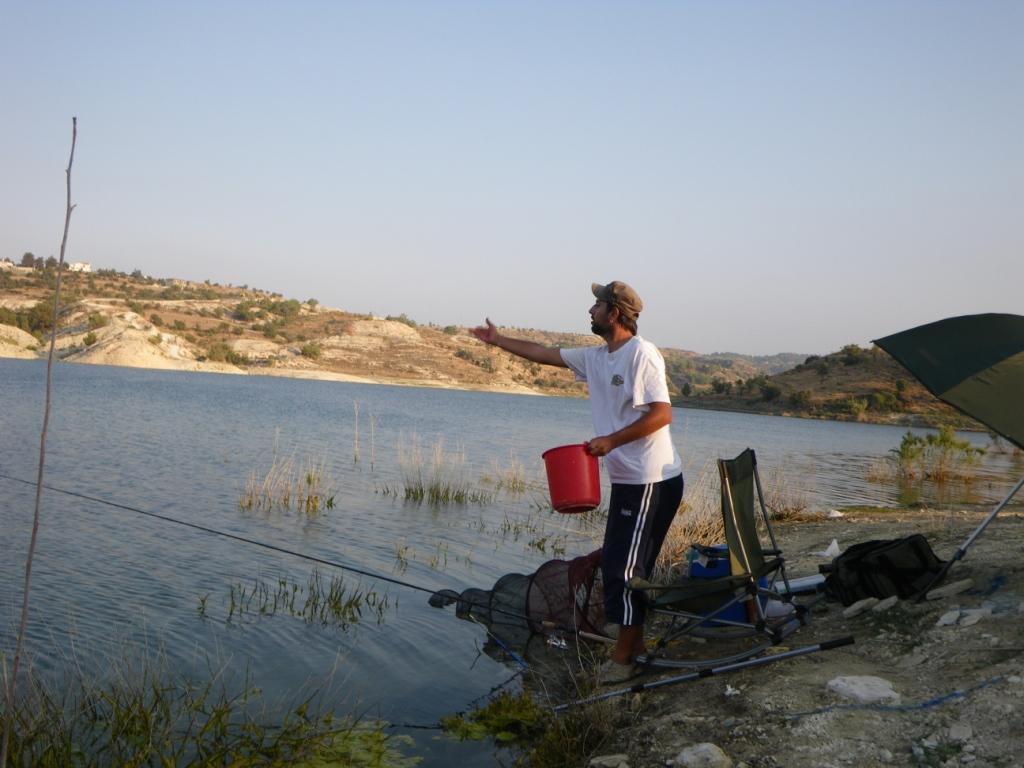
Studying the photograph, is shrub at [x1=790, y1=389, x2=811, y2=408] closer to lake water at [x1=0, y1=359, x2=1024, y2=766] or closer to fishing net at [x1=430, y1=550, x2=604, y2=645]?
lake water at [x1=0, y1=359, x2=1024, y2=766]

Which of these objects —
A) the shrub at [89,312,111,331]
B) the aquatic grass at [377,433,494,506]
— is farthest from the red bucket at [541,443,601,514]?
the shrub at [89,312,111,331]

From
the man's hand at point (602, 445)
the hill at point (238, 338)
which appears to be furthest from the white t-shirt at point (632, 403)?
the hill at point (238, 338)

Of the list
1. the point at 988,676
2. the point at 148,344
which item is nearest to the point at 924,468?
the point at 988,676

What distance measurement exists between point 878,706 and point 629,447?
1.70 m

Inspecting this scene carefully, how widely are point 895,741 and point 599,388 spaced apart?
2.19m

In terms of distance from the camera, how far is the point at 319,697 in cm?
524

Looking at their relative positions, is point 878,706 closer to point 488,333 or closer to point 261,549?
point 488,333

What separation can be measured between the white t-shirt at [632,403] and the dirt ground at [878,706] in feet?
3.82

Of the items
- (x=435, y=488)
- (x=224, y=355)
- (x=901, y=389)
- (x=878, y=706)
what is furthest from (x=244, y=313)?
(x=878, y=706)

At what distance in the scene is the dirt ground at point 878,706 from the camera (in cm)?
355

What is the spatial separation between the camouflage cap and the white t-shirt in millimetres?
200

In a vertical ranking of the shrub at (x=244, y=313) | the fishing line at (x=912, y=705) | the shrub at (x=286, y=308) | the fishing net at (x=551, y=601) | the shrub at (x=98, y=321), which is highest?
the shrub at (x=286, y=308)

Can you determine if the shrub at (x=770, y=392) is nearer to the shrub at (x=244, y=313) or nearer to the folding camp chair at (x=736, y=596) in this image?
the shrub at (x=244, y=313)

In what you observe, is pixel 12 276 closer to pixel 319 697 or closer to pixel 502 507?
pixel 502 507
